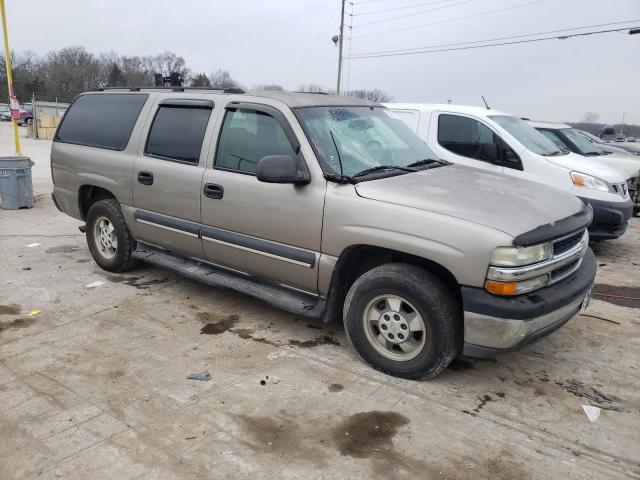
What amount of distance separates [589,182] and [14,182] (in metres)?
8.94

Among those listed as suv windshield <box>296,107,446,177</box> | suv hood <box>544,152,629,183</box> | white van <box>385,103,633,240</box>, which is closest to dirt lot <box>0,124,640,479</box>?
suv windshield <box>296,107,446,177</box>

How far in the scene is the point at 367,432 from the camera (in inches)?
117

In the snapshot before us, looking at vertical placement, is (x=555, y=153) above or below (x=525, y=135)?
below

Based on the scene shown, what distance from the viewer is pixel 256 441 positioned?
2.86 m

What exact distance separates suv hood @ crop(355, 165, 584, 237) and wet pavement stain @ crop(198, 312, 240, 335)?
1.74 metres

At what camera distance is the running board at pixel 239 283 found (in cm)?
390

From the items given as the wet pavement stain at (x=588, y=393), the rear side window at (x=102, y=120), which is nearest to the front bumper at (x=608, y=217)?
the wet pavement stain at (x=588, y=393)

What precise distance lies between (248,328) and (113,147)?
243 cm

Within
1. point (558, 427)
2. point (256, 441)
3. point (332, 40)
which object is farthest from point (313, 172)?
point (332, 40)

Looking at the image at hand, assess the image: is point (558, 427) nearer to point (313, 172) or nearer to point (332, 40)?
point (313, 172)

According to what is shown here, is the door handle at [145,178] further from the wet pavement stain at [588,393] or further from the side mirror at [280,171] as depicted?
the wet pavement stain at [588,393]

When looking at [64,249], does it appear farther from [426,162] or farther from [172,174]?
[426,162]

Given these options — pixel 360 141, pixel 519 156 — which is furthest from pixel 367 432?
pixel 519 156

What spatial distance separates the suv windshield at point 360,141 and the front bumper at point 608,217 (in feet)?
10.8
